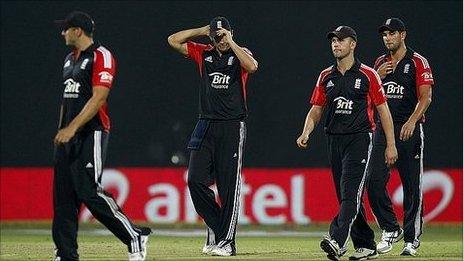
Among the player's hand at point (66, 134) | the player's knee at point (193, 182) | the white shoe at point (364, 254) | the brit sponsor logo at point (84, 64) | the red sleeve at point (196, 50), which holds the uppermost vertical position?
the red sleeve at point (196, 50)

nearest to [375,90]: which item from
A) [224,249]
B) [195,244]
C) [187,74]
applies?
[224,249]

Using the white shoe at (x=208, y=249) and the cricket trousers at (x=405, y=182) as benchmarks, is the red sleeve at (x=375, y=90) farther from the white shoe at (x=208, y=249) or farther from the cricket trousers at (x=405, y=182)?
the white shoe at (x=208, y=249)

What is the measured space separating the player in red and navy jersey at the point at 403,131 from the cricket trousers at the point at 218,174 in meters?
1.32

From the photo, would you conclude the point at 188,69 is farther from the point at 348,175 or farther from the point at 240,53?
the point at 348,175

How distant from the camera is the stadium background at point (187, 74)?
54.2 feet

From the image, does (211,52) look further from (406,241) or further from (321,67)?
(321,67)

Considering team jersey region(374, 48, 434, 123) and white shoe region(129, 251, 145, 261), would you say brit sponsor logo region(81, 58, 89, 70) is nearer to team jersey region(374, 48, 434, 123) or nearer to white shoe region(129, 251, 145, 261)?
white shoe region(129, 251, 145, 261)

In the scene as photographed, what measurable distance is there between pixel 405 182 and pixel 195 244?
2450mm

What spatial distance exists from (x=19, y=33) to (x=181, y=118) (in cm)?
241

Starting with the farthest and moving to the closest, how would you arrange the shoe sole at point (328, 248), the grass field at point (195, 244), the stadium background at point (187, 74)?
the stadium background at point (187, 74) < the grass field at point (195, 244) < the shoe sole at point (328, 248)

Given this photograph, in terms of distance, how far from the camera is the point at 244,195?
53.4ft

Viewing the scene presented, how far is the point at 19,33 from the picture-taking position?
16.6 metres

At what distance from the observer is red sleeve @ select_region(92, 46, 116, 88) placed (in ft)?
28.6

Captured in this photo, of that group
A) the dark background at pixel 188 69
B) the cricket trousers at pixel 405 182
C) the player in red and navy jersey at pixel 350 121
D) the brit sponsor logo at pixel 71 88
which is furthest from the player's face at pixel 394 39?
the dark background at pixel 188 69
